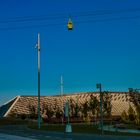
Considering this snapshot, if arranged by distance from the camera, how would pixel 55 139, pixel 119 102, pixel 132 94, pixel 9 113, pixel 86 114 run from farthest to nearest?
pixel 119 102 → pixel 9 113 → pixel 86 114 → pixel 132 94 → pixel 55 139

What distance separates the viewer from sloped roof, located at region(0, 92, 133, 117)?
11938cm

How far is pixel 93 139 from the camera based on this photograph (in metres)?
38.9

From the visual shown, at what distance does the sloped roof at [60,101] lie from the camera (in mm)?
119375

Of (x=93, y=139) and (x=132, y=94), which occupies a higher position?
(x=132, y=94)

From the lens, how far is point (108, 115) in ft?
327

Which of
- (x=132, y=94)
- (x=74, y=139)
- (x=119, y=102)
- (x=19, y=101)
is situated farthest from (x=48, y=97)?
(x=74, y=139)

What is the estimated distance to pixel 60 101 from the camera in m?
120

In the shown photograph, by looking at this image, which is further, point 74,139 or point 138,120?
point 138,120

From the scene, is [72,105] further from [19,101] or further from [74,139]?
[74,139]

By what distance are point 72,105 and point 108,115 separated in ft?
25.9

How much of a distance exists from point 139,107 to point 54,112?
38.7m

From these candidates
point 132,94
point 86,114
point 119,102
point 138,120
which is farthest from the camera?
point 119,102

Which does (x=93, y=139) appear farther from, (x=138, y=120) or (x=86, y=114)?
(x=86, y=114)

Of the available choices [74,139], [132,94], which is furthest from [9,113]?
[74,139]
